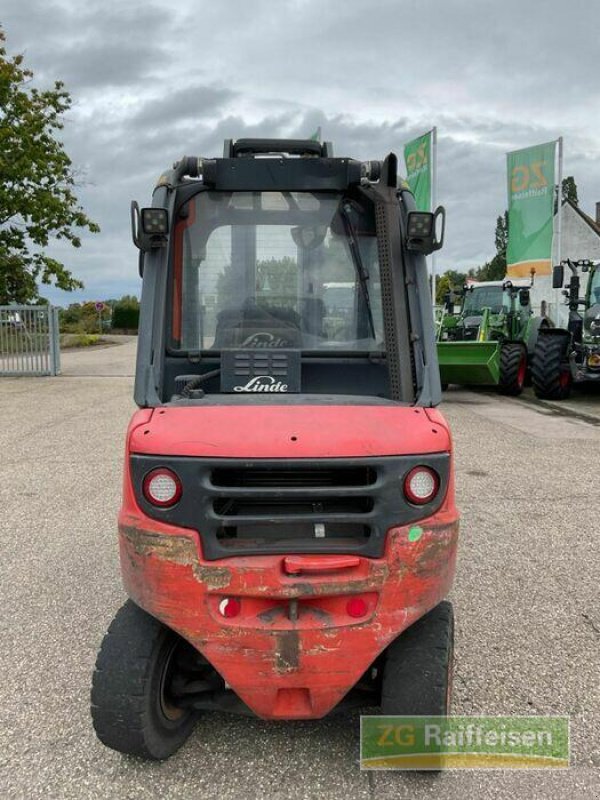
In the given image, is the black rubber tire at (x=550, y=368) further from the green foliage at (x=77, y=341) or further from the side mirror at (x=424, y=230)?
the green foliage at (x=77, y=341)

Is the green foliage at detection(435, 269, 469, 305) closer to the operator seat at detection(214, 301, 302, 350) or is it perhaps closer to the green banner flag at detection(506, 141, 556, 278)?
the green banner flag at detection(506, 141, 556, 278)

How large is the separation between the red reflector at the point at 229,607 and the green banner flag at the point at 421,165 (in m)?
17.6

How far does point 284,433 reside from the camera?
8.04ft

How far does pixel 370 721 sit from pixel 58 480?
5.45m

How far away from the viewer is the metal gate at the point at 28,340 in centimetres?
1934

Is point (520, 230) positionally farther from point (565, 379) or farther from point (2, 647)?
point (2, 647)

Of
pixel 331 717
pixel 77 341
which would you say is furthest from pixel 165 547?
pixel 77 341

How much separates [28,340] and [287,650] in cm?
1880

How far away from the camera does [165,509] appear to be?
96.4 inches

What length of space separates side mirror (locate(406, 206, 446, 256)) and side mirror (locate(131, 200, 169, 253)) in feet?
3.51

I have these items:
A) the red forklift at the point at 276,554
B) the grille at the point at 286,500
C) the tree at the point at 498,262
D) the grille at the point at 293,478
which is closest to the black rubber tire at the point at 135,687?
the red forklift at the point at 276,554

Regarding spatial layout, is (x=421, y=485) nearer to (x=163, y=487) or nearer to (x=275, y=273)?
(x=163, y=487)

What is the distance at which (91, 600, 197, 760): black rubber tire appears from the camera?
2506 mm

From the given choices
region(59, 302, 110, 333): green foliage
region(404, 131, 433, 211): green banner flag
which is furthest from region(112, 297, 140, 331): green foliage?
region(404, 131, 433, 211): green banner flag
